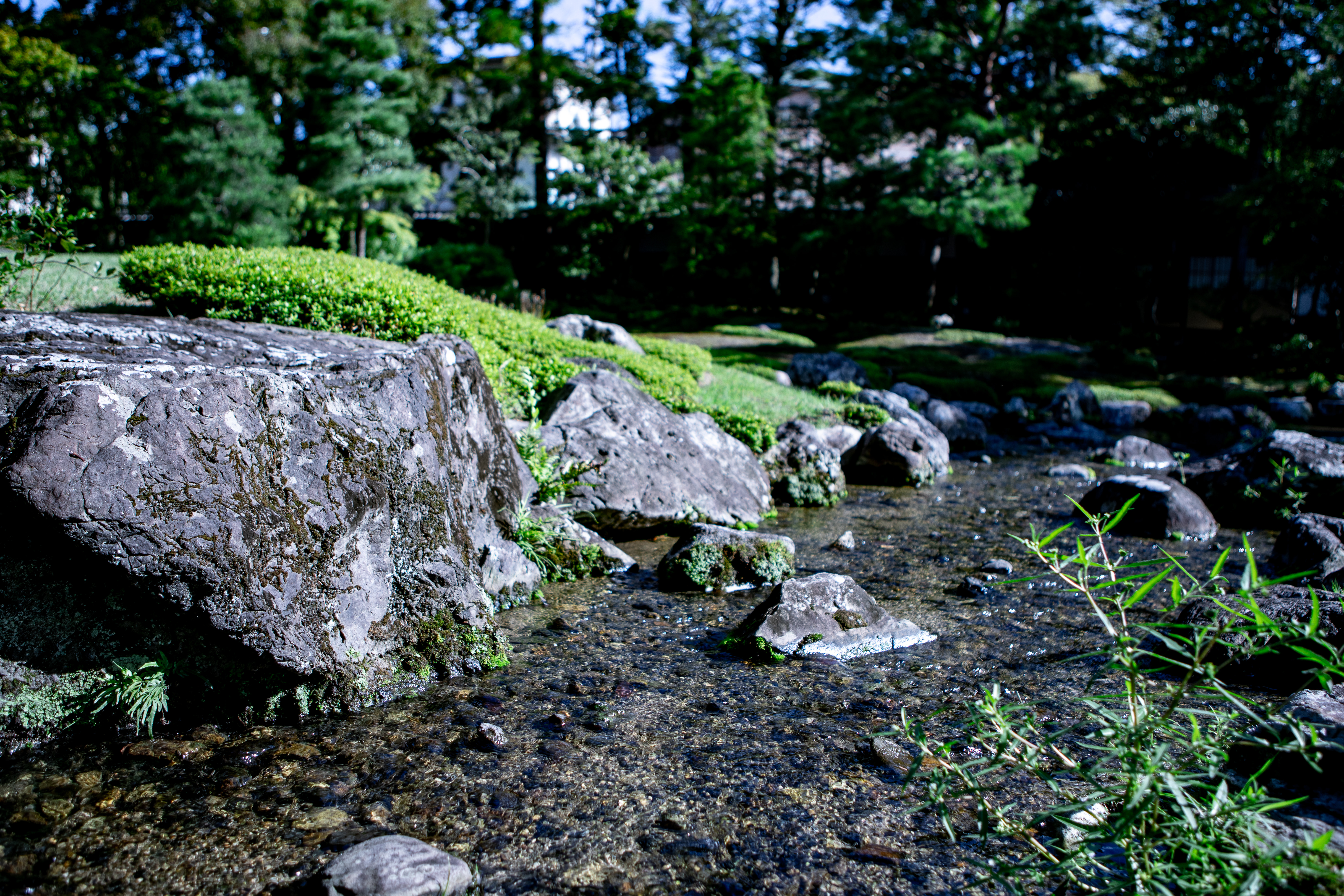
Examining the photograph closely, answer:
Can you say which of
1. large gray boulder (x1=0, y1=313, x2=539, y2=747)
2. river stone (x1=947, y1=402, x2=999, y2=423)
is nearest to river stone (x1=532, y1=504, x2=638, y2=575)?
large gray boulder (x1=0, y1=313, x2=539, y2=747)

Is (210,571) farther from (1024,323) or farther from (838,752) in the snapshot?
(1024,323)

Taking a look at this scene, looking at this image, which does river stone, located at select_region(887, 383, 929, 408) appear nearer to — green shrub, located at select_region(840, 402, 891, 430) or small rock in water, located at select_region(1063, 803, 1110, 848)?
green shrub, located at select_region(840, 402, 891, 430)

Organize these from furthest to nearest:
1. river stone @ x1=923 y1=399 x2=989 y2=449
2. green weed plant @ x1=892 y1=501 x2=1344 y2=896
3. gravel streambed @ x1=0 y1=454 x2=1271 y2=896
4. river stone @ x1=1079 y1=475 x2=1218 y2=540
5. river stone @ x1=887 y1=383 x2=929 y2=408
Answer: river stone @ x1=887 y1=383 x2=929 y2=408, river stone @ x1=923 y1=399 x2=989 y2=449, river stone @ x1=1079 y1=475 x2=1218 y2=540, gravel streambed @ x1=0 y1=454 x2=1271 y2=896, green weed plant @ x1=892 y1=501 x2=1344 y2=896

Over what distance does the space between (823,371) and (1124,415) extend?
18.8 feet

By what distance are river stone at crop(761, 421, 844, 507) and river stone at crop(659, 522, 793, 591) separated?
2.55 m

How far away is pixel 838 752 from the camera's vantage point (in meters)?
3.36

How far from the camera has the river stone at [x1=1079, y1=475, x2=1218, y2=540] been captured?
7.50 m

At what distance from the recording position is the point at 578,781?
3.09 metres

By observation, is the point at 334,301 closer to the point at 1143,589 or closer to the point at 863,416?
the point at 1143,589

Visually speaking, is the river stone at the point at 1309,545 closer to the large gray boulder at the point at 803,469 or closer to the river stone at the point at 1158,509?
the river stone at the point at 1158,509

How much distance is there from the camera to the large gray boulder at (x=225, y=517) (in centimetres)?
299

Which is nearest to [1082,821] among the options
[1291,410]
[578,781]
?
[578,781]

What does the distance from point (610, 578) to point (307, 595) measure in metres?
2.64

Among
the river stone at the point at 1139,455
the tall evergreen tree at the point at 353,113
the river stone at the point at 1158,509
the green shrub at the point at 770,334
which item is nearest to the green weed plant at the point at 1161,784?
the river stone at the point at 1158,509
